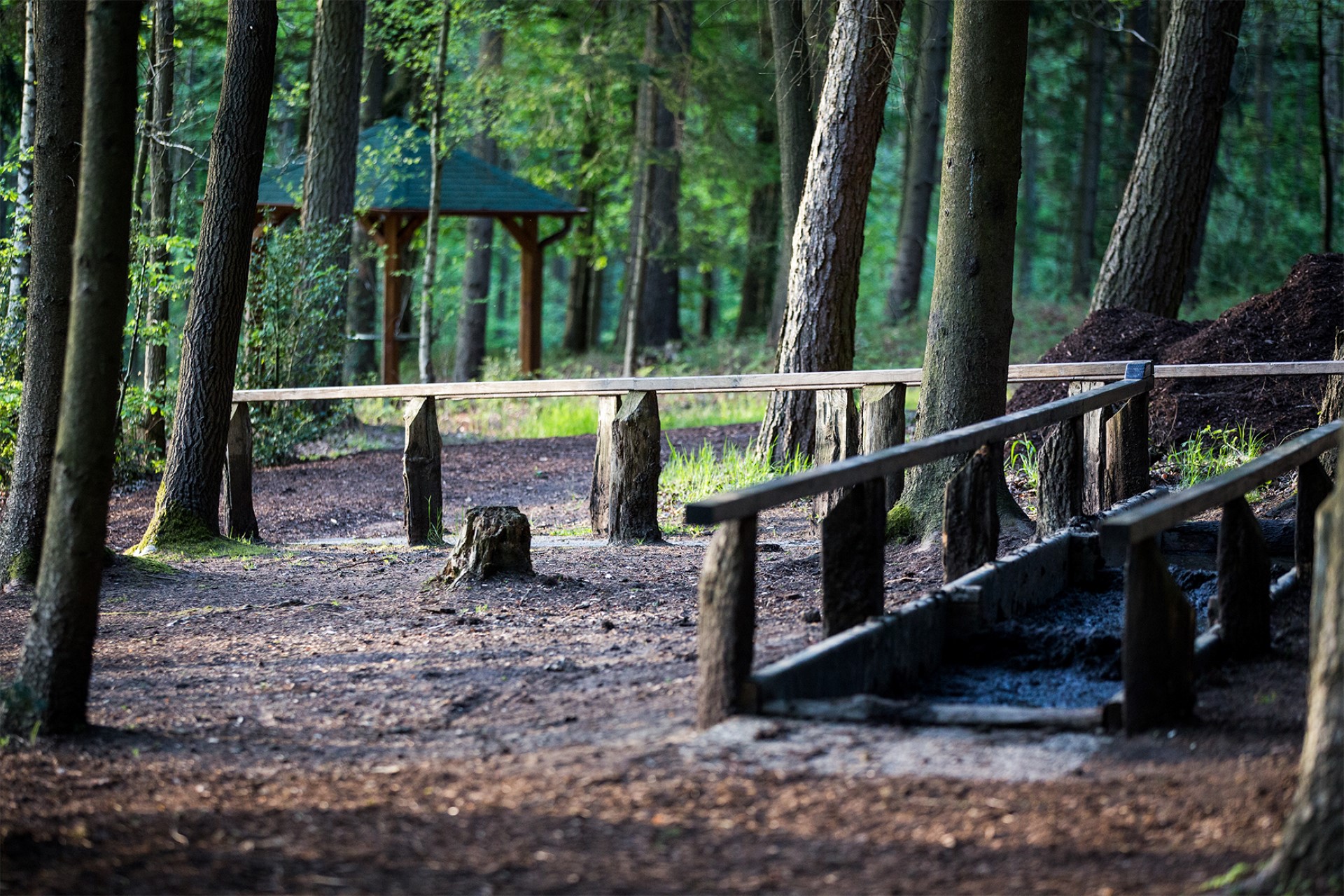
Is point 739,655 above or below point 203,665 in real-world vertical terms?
above

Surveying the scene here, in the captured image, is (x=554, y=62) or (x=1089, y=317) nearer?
(x=1089, y=317)

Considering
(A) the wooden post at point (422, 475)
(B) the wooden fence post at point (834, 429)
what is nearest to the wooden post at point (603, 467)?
(A) the wooden post at point (422, 475)

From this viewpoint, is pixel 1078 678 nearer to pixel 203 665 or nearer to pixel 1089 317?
pixel 203 665

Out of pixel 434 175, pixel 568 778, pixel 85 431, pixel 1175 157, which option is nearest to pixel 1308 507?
pixel 568 778

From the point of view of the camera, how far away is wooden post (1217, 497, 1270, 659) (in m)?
5.00

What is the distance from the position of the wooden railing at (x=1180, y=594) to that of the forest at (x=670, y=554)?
0.02 m

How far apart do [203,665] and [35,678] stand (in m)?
1.37

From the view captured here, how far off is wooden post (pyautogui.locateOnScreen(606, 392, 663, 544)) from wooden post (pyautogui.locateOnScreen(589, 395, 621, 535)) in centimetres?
5

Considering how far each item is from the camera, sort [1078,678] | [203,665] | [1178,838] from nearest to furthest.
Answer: [1178,838]
[1078,678]
[203,665]

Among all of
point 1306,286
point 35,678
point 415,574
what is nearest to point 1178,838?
point 35,678

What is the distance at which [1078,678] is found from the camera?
543 cm

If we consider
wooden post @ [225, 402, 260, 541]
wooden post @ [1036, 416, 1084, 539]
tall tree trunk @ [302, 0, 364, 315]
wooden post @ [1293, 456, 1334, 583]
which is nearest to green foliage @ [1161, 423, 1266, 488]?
wooden post @ [1036, 416, 1084, 539]

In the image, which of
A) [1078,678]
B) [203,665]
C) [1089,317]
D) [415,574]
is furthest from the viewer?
[1089,317]

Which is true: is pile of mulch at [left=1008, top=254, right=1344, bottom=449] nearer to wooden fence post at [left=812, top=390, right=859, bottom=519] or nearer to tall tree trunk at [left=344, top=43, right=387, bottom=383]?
wooden fence post at [left=812, top=390, right=859, bottom=519]
